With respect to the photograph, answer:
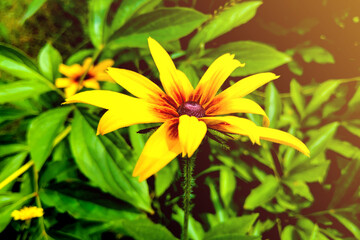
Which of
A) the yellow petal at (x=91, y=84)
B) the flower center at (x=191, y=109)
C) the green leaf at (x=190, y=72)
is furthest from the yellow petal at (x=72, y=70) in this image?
the flower center at (x=191, y=109)

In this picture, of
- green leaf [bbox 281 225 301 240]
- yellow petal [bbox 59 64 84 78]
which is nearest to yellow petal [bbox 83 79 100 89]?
yellow petal [bbox 59 64 84 78]

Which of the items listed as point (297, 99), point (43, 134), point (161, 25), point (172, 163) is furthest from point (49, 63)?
point (297, 99)

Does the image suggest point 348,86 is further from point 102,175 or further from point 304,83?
point 102,175

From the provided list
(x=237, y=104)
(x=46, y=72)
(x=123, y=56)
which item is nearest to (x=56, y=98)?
(x=46, y=72)

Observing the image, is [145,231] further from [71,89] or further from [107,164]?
[71,89]

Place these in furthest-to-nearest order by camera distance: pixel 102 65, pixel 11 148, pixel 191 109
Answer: pixel 102 65
pixel 11 148
pixel 191 109
